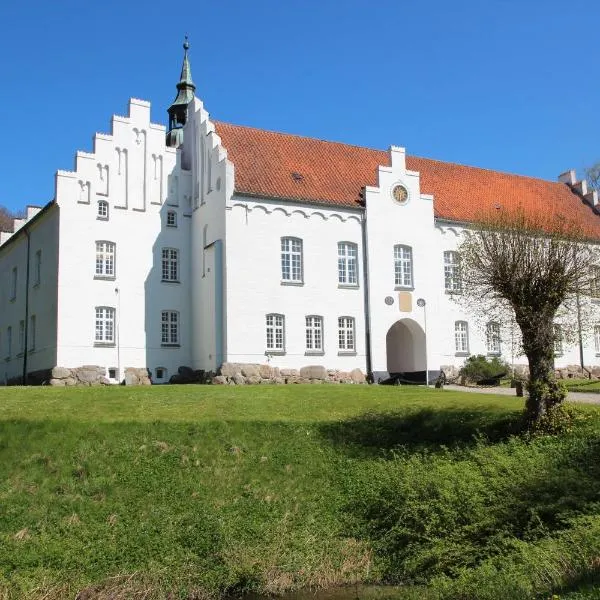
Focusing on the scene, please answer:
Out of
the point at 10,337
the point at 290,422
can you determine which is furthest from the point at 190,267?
the point at 290,422

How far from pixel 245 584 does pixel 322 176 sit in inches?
977

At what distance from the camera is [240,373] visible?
1208 inches

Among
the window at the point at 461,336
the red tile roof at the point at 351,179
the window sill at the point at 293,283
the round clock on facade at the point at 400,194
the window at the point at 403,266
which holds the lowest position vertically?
the window at the point at 461,336

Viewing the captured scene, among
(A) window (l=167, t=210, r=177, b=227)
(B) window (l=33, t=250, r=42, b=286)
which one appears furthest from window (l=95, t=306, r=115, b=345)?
(A) window (l=167, t=210, r=177, b=227)

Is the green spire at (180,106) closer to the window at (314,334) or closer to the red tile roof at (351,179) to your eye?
the red tile roof at (351,179)

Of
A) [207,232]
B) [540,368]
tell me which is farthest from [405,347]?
[540,368]

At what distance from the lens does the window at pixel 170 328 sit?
3359 centimetres

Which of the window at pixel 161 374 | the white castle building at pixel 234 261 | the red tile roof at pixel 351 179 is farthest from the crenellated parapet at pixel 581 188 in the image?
the window at pixel 161 374

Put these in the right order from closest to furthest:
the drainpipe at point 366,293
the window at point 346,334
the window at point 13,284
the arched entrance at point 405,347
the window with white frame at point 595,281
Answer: the window with white frame at point 595,281 → the window at point 346,334 → the drainpipe at point 366,293 → the arched entrance at point 405,347 → the window at point 13,284

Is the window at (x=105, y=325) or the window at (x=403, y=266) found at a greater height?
the window at (x=403, y=266)

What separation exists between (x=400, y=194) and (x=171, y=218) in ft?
34.8

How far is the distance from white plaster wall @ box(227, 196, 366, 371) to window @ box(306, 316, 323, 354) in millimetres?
234

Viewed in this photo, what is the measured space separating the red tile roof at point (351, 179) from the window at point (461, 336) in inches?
202

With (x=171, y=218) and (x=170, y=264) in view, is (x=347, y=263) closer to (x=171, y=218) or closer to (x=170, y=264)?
(x=170, y=264)
